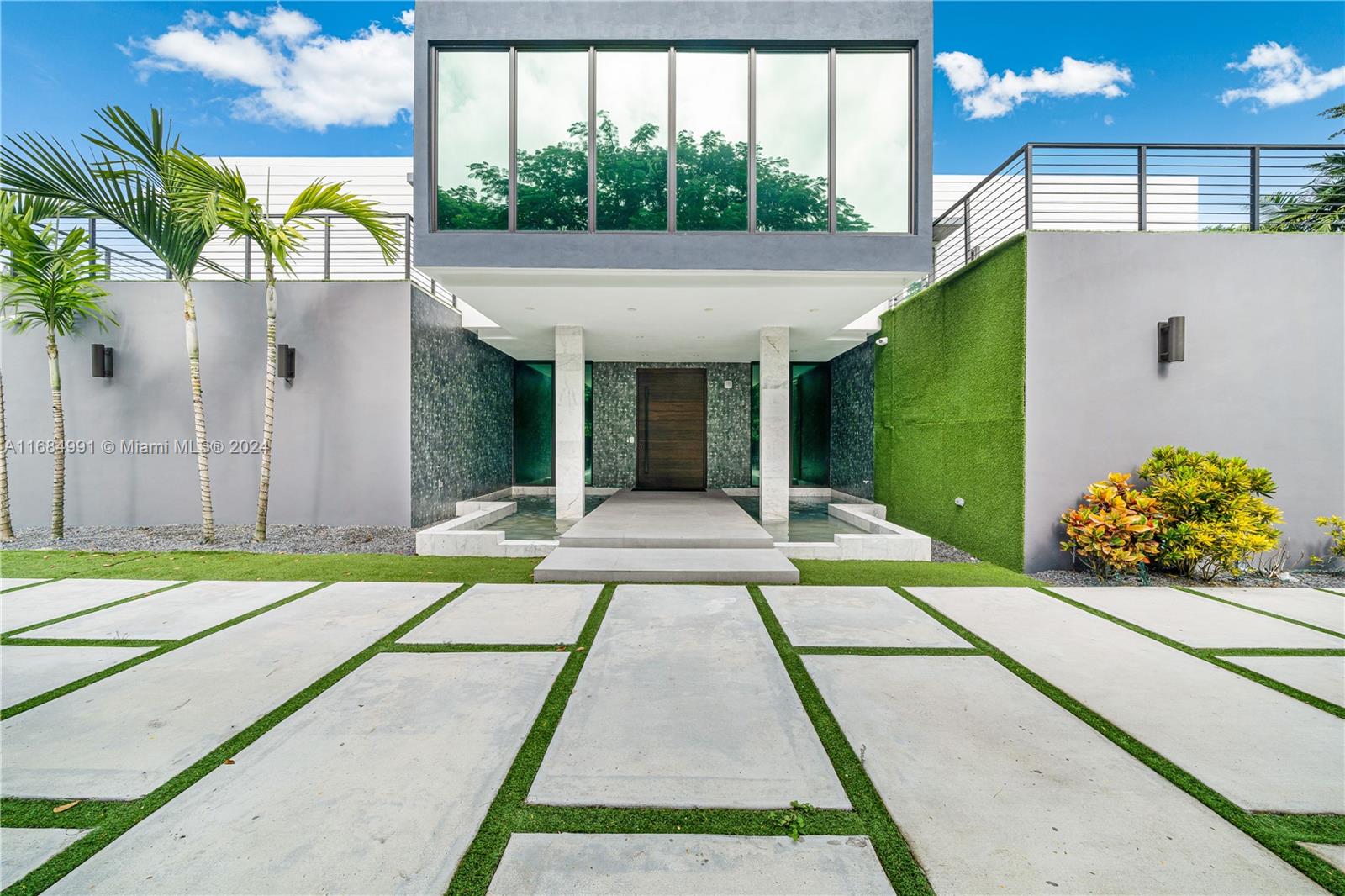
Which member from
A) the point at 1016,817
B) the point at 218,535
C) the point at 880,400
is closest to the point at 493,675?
the point at 1016,817

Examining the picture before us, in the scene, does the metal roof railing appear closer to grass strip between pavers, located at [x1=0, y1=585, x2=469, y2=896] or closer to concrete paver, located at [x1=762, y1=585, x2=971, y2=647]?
concrete paver, located at [x1=762, y1=585, x2=971, y2=647]

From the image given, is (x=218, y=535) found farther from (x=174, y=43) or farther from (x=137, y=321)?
(x=174, y=43)

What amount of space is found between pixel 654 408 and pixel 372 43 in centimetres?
3190

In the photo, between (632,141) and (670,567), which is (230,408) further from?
(670,567)

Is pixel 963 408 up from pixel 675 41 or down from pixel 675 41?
down

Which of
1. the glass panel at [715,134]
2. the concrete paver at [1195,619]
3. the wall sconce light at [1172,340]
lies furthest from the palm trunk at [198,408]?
the wall sconce light at [1172,340]

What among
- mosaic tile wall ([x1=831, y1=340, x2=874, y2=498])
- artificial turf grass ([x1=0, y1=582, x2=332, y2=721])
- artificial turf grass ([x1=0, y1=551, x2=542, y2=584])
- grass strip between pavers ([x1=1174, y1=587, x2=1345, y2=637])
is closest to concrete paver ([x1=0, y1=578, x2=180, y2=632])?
artificial turf grass ([x1=0, y1=582, x2=332, y2=721])

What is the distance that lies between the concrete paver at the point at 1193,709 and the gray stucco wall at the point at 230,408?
748 cm

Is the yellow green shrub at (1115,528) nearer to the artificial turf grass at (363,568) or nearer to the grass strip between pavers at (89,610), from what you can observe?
the artificial turf grass at (363,568)

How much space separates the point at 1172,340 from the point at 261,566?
952 cm

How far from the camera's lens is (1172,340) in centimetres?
538

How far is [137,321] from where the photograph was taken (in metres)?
7.68

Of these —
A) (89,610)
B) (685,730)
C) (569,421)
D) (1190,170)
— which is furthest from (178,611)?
(1190,170)

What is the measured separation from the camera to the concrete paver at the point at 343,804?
1575mm
